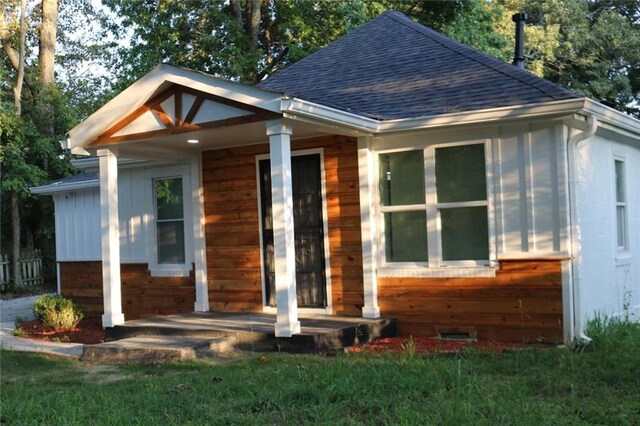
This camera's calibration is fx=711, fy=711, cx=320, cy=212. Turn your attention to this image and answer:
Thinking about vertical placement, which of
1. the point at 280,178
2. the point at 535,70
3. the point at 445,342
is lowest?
the point at 445,342

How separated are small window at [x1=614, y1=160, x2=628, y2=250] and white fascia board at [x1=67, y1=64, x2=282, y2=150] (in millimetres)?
5380

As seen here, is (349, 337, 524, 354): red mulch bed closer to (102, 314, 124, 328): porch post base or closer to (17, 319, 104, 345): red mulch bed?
(102, 314, 124, 328): porch post base

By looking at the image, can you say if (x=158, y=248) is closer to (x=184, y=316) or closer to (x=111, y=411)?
(x=184, y=316)

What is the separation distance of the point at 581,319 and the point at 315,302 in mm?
3477

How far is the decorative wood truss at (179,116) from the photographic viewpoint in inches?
330

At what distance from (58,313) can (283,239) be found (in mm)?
5657

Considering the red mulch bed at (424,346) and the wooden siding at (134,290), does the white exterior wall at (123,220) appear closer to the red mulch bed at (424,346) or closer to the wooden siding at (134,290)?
the wooden siding at (134,290)

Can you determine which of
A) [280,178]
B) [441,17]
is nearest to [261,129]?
[280,178]

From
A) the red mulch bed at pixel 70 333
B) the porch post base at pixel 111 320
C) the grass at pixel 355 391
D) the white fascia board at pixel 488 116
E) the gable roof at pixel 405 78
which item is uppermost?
the gable roof at pixel 405 78

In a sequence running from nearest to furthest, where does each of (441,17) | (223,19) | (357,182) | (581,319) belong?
1. (581,319)
2. (357,182)
3. (441,17)
4. (223,19)

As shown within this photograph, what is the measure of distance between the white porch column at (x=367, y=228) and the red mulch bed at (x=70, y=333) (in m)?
3.91

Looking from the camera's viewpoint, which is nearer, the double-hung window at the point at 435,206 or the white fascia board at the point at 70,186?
the double-hung window at the point at 435,206

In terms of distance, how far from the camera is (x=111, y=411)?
5.28 meters

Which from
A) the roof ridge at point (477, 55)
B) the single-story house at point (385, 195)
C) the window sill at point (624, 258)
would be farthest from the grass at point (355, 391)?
the roof ridge at point (477, 55)
